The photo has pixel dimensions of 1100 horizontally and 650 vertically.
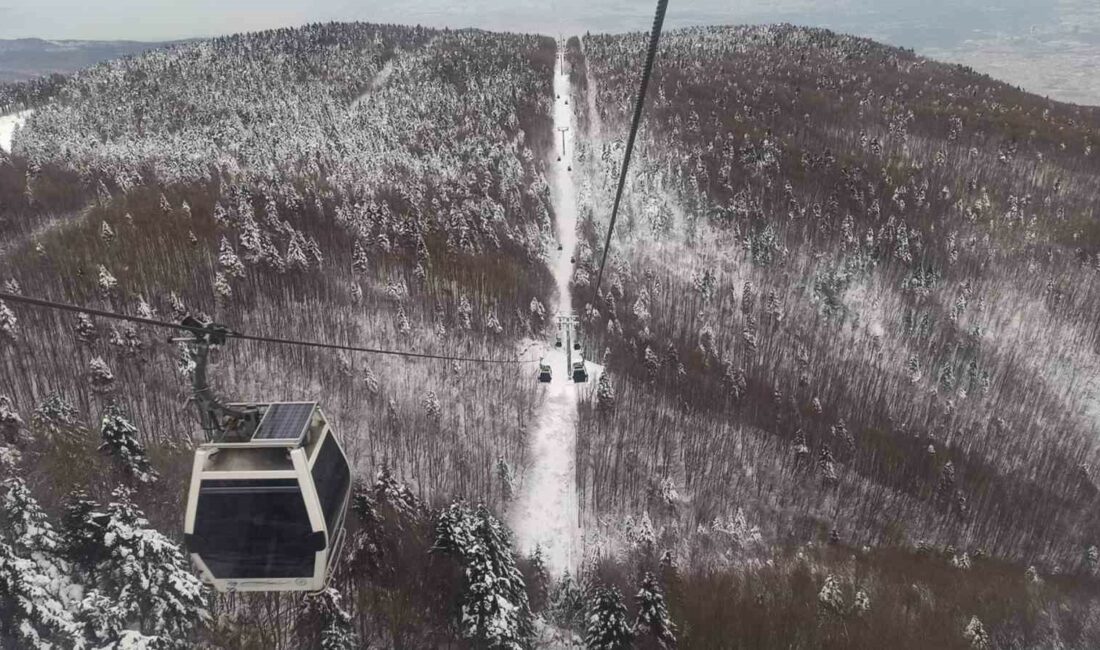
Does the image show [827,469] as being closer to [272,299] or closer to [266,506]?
[266,506]

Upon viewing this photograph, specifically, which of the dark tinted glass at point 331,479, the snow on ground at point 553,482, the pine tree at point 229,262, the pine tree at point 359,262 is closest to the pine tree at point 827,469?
the snow on ground at point 553,482

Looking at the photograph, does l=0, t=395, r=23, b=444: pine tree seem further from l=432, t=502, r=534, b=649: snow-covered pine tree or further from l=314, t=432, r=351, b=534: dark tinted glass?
l=314, t=432, r=351, b=534: dark tinted glass

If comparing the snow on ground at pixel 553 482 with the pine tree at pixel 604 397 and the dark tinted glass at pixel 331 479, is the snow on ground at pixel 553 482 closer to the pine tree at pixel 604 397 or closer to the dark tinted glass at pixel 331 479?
the pine tree at pixel 604 397

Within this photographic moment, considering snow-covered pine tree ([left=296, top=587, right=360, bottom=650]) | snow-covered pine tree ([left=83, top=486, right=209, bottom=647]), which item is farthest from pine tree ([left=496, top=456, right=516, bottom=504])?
snow-covered pine tree ([left=83, top=486, right=209, bottom=647])

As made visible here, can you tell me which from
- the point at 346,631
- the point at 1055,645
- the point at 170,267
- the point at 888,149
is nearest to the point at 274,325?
the point at 170,267

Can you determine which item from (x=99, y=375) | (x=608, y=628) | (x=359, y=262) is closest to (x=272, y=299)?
(x=359, y=262)

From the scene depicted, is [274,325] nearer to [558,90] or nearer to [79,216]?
[79,216]

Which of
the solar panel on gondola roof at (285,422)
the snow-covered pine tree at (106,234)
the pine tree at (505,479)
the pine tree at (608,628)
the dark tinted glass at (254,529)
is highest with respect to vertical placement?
the solar panel on gondola roof at (285,422)
